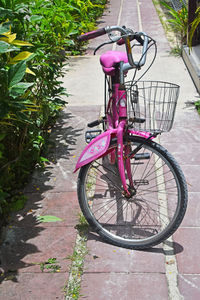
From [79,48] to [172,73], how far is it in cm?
263

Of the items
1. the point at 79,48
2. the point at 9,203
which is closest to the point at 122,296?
the point at 9,203

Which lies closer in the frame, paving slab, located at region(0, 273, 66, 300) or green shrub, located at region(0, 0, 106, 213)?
paving slab, located at region(0, 273, 66, 300)

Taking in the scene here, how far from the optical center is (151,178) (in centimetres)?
415

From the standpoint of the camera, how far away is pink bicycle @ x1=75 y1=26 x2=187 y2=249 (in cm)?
301

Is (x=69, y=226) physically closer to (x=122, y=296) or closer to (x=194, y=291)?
(x=122, y=296)

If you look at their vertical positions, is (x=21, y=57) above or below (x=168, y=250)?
above

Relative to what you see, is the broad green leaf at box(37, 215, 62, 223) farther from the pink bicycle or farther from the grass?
the pink bicycle

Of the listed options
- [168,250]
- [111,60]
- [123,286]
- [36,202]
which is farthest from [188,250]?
[111,60]

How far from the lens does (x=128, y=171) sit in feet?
11.2

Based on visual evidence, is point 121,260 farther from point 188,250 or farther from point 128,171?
point 128,171

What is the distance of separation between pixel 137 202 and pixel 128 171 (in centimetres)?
44

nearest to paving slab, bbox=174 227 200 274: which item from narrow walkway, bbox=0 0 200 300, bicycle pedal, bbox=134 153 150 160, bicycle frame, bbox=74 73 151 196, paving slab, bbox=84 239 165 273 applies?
narrow walkway, bbox=0 0 200 300

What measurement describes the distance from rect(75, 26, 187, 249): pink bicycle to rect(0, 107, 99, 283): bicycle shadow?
1.44 feet

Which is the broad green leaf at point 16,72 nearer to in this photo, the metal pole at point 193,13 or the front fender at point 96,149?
the front fender at point 96,149
